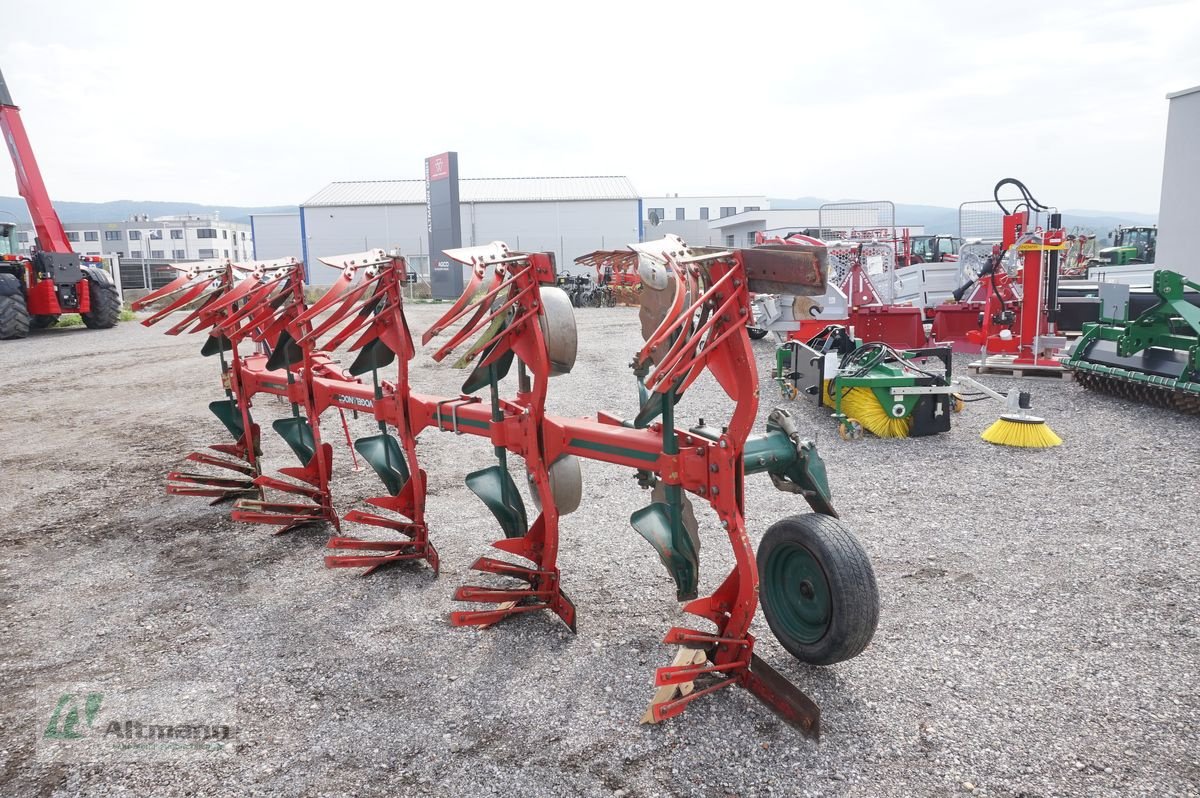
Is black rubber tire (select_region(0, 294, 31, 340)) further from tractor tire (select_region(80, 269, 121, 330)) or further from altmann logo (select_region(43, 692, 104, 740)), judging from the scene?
altmann logo (select_region(43, 692, 104, 740))

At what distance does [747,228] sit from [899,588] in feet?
144

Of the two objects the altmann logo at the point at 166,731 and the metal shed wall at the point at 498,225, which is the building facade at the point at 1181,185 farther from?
the metal shed wall at the point at 498,225

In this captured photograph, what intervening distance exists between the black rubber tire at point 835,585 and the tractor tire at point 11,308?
55.2ft

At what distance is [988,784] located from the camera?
89.0 inches

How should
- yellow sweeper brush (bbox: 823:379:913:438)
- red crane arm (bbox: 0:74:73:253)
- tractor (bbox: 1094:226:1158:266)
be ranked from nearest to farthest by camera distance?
yellow sweeper brush (bbox: 823:379:913:438) → red crane arm (bbox: 0:74:73:253) → tractor (bbox: 1094:226:1158:266)

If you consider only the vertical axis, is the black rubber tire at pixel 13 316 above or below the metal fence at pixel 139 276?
below

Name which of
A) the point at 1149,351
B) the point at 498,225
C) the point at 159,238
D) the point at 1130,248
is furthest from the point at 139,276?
the point at 159,238

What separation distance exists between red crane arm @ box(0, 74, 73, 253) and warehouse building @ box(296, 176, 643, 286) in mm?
16980

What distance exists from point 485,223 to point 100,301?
19406 millimetres

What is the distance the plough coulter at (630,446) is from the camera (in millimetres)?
2605

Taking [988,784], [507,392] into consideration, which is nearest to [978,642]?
[988,784]

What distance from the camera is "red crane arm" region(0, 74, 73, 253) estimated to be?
1540 cm

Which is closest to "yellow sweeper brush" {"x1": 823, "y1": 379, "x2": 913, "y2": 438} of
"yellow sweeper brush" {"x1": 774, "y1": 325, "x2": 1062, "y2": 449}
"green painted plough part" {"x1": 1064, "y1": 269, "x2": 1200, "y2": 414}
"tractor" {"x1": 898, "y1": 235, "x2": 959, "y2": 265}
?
"yellow sweeper brush" {"x1": 774, "y1": 325, "x2": 1062, "y2": 449}

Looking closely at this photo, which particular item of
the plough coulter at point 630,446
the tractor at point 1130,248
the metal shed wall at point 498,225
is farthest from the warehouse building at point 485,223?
the plough coulter at point 630,446
